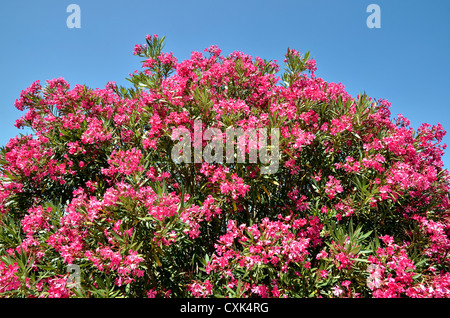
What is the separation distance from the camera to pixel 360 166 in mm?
3293

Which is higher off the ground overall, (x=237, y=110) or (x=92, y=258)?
(x=237, y=110)

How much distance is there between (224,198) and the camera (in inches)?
128

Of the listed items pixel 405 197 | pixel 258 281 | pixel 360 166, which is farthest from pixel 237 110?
pixel 405 197

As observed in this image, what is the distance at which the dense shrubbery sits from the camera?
2.70 m

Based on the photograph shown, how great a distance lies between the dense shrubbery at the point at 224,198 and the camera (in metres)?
2.70

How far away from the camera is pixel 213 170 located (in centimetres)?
323
